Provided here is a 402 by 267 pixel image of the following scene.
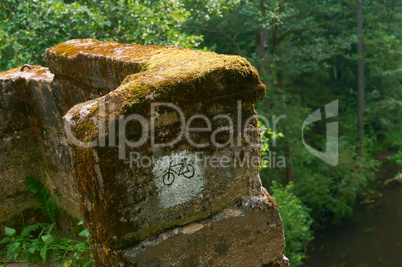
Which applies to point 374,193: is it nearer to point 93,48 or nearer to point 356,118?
point 356,118

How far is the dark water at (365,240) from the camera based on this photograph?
11.6 m

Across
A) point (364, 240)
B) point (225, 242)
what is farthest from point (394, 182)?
point (225, 242)

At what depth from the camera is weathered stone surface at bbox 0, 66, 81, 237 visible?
3559mm

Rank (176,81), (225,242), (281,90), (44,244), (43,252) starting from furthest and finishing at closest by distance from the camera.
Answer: (281,90)
(44,244)
(43,252)
(225,242)
(176,81)

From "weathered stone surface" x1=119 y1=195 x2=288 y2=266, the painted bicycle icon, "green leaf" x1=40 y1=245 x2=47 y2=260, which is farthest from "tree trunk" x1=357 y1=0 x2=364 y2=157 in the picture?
the painted bicycle icon

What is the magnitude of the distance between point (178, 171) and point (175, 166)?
0.03m

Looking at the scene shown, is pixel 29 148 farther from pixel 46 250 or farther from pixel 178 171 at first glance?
pixel 178 171

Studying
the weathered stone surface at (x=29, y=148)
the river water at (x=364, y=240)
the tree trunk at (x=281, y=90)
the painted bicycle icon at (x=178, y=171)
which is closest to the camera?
the painted bicycle icon at (x=178, y=171)

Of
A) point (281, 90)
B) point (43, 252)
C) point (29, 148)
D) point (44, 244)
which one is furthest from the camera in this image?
point (281, 90)

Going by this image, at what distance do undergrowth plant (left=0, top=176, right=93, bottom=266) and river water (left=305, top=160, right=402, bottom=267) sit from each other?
30.9 feet

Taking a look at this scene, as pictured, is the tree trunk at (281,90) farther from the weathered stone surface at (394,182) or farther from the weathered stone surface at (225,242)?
the weathered stone surface at (225,242)

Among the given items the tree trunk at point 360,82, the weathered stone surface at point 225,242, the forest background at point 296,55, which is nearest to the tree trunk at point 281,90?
the forest background at point 296,55

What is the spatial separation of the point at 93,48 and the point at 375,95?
55.2ft

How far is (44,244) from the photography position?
134 inches
